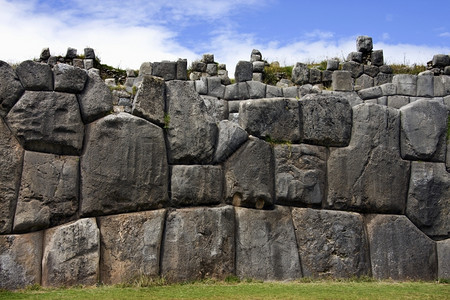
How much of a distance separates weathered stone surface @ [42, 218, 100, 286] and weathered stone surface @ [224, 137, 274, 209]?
203cm

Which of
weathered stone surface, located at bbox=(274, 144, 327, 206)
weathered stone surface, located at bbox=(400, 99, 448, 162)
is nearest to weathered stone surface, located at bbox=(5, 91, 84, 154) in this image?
weathered stone surface, located at bbox=(274, 144, 327, 206)

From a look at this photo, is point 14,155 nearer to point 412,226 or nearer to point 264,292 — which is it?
point 264,292

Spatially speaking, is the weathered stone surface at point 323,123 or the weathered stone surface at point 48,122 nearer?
the weathered stone surface at point 48,122

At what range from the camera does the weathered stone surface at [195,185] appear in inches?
327

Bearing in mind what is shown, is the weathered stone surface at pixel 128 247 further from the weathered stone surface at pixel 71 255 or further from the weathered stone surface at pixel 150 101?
the weathered stone surface at pixel 150 101

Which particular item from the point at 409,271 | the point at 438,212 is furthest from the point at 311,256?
the point at 438,212

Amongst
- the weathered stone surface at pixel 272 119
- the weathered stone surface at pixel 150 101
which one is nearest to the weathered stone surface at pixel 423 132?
the weathered stone surface at pixel 272 119

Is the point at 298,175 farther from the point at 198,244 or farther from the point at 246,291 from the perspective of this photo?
the point at 246,291

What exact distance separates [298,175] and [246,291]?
2058 millimetres

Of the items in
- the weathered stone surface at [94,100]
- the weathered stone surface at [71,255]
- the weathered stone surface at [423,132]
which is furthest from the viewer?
the weathered stone surface at [423,132]

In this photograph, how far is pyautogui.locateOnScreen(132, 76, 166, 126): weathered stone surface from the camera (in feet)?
27.3

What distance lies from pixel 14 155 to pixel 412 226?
584 centimetres

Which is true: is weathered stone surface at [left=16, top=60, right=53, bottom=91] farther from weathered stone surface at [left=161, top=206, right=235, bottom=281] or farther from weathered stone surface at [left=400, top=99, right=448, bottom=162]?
weathered stone surface at [left=400, top=99, right=448, bottom=162]

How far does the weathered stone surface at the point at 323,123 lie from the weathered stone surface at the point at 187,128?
1407mm
